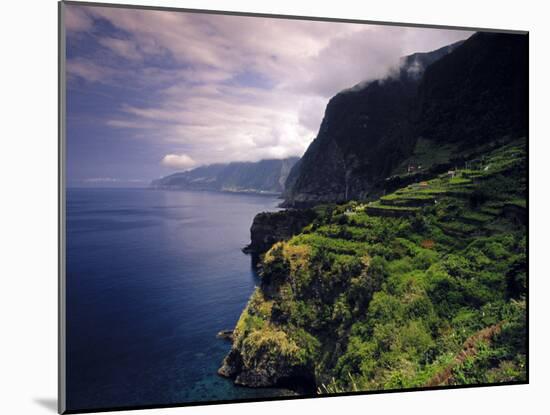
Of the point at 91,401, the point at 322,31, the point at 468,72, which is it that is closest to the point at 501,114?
the point at 468,72

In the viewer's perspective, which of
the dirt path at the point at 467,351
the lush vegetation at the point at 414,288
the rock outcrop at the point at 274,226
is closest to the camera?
the dirt path at the point at 467,351

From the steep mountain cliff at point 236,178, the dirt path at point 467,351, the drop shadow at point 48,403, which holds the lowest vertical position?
the drop shadow at point 48,403

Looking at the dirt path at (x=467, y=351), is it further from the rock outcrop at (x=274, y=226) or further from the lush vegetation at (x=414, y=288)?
the rock outcrop at (x=274, y=226)

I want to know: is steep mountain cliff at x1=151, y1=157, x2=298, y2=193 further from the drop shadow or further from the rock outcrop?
the drop shadow

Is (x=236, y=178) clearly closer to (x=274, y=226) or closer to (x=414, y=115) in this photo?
(x=274, y=226)

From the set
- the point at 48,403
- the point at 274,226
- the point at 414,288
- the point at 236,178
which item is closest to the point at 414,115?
the point at 414,288

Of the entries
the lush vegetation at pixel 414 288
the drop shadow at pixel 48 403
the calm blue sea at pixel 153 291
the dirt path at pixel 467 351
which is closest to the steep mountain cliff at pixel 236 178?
the calm blue sea at pixel 153 291
